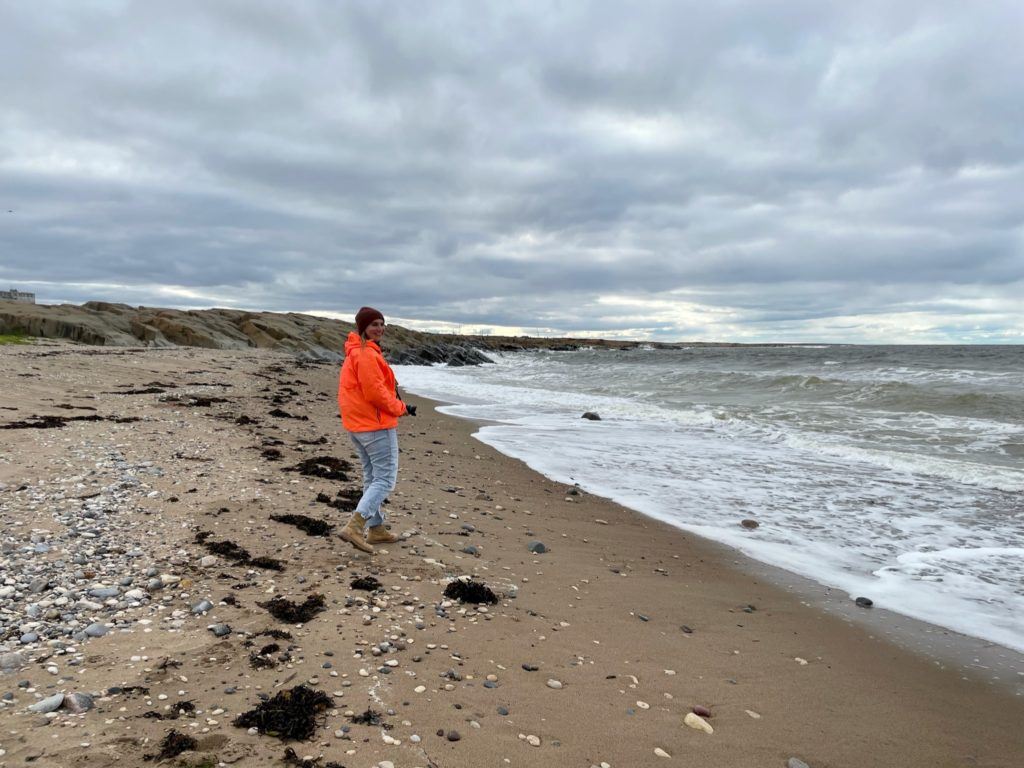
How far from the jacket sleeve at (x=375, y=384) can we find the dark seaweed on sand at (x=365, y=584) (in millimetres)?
1447

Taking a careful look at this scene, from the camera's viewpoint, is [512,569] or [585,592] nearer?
[585,592]

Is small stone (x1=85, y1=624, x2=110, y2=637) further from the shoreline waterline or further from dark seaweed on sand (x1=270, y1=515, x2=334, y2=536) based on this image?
the shoreline waterline

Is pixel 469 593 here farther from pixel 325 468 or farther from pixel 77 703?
pixel 325 468

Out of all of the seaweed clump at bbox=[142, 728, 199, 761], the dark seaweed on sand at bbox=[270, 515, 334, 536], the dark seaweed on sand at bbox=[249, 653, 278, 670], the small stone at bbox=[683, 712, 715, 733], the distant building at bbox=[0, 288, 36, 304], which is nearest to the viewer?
the seaweed clump at bbox=[142, 728, 199, 761]

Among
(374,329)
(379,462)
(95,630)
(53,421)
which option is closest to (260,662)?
(95,630)

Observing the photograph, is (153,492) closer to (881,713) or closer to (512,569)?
(512,569)

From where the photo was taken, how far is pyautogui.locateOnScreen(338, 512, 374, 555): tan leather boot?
208 inches

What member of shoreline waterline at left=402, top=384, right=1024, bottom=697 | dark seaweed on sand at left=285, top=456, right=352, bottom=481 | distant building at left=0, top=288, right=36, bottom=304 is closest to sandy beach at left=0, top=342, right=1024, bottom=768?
shoreline waterline at left=402, top=384, right=1024, bottom=697

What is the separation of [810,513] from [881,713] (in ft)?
15.5

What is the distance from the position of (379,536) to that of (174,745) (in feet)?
9.69

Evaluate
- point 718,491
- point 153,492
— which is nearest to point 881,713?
point 718,491

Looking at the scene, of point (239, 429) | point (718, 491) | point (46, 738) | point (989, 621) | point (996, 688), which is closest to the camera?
point (46, 738)

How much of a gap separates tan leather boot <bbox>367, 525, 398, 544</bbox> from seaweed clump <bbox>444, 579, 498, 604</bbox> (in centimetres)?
116

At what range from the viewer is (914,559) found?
6246mm
